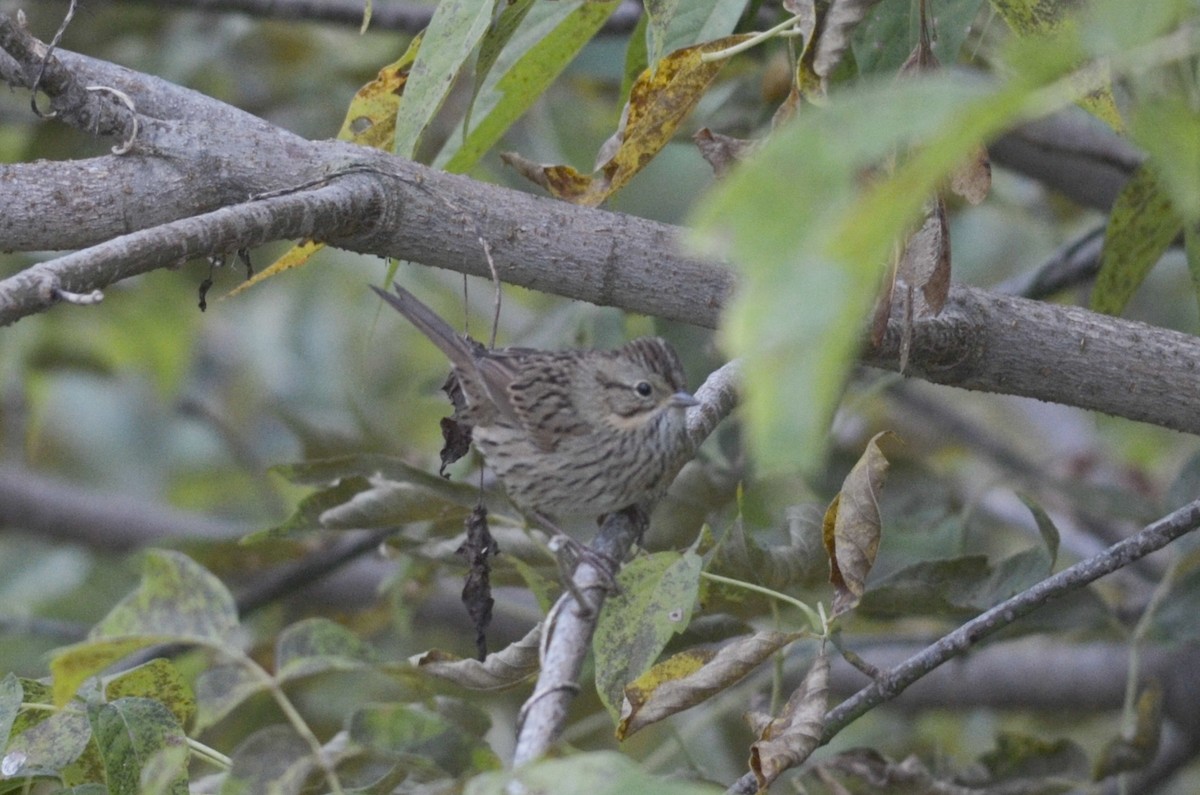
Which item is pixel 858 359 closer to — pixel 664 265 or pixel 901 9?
pixel 664 265

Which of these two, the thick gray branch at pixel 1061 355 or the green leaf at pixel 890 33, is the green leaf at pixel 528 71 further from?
the thick gray branch at pixel 1061 355

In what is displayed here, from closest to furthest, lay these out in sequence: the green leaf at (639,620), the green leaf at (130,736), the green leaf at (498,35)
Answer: the green leaf at (130,736) → the green leaf at (639,620) → the green leaf at (498,35)

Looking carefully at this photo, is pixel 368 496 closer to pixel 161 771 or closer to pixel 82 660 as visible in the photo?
pixel 82 660

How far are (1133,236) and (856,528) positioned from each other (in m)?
1.11

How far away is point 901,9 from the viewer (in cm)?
285

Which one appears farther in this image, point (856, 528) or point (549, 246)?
point (549, 246)

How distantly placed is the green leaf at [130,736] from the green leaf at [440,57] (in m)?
Answer: 1.15

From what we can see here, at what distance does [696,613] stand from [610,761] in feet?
5.05

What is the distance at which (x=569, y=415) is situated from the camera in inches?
175

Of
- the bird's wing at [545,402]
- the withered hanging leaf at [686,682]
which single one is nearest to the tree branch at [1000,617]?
the withered hanging leaf at [686,682]

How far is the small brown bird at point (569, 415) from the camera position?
12.7ft

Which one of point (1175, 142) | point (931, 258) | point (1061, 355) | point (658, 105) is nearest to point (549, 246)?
point (658, 105)

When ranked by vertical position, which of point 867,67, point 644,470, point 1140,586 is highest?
point 867,67

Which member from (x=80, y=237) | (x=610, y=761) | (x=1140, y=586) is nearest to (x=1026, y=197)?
(x=1140, y=586)
